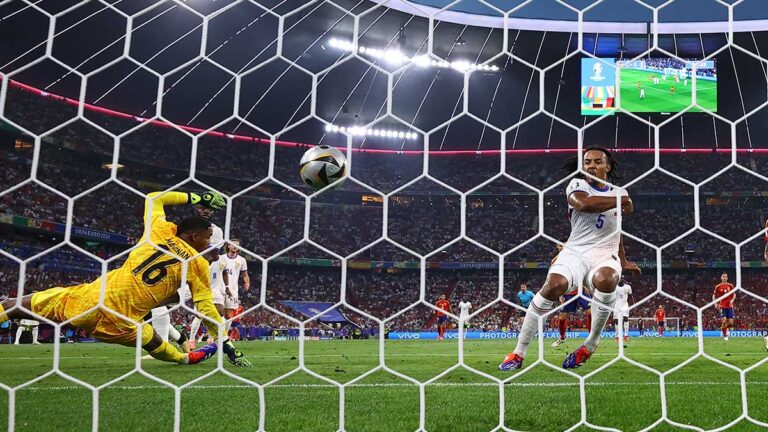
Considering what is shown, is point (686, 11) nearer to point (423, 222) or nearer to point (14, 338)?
point (423, 222)

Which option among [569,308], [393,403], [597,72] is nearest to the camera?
[393,403]

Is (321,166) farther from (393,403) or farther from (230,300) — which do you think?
(230,300)

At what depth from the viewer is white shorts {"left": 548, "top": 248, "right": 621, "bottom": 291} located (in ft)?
12.3

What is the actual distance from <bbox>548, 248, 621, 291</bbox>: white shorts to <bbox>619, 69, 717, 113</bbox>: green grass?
606 inches

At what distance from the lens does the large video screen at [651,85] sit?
59.3ft

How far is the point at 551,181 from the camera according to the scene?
25.3 meters

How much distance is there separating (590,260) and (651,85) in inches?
636

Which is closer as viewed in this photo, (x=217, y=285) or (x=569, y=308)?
(x=569, y=308)

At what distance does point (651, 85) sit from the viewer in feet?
59.7

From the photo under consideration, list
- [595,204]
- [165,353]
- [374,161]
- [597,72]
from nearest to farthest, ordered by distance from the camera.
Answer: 1. [595,204]
2. [165,353]
3. [597,72]
4. [374,161]

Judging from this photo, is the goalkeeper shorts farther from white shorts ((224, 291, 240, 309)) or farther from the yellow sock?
white shorts ((224, 291, 240, 309))

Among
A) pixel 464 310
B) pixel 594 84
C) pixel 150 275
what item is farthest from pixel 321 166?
pixel 594 84

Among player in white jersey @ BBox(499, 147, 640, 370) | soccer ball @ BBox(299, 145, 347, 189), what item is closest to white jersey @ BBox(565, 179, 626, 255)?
player in white jersey @ BBox(499, 147, 640, 370)

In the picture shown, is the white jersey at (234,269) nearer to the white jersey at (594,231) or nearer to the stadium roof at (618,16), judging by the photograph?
the white jersey at (594,231)
